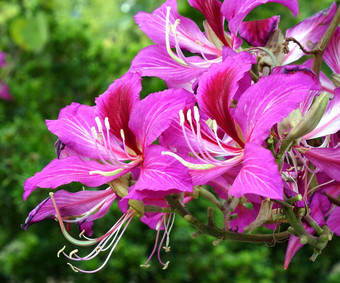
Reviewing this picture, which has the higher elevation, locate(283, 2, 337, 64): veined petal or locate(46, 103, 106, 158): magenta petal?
locate(46, 103, 106, 158): magenta petal

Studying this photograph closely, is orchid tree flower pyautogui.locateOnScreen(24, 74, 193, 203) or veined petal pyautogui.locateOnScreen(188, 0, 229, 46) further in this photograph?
veined petal pyautogui.locateOnScreen(188, 0, 229, 46)

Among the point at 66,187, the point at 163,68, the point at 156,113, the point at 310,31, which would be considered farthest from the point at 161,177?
the point at 66,187

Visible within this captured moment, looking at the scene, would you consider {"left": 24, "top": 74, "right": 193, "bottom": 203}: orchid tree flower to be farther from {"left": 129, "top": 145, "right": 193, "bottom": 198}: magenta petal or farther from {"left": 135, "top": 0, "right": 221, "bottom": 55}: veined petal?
{"left": 135, "top": 0, "right": 221, "bottom": 55}: veined petal

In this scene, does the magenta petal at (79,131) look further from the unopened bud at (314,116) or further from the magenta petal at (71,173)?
the unopened bud at (314,116)

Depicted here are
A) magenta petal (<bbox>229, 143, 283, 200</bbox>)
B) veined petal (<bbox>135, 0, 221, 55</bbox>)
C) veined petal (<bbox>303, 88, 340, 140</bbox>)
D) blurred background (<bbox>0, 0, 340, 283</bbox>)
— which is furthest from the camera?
blurred background (<bbox>0, 0, 340, 283</bbox>)

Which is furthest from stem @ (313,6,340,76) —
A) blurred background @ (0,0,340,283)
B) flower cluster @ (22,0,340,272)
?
blurred background @ (0,0,340,283)

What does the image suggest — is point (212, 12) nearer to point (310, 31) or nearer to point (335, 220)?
point (310, 31)
